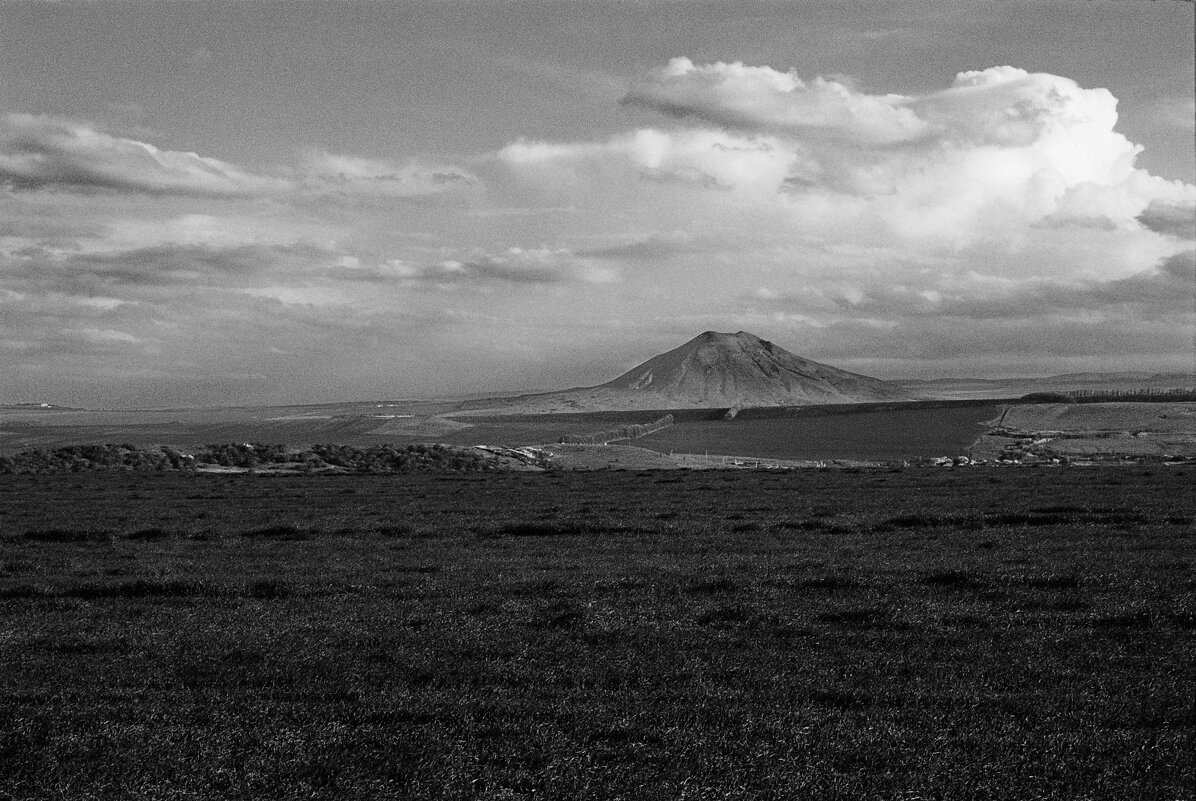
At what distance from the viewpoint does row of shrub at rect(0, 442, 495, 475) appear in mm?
75312

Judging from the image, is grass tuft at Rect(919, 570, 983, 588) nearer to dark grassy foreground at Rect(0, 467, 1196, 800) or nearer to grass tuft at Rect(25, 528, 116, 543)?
dark grassy foreground at Rect(0, 467, 1196, 800)

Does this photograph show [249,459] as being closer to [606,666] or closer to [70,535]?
[70,535]

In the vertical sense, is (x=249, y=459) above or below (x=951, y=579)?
below

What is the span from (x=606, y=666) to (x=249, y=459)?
71931 millimetres

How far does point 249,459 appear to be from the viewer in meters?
80.3

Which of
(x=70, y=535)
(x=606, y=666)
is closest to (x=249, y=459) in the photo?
(x=70, y=535)

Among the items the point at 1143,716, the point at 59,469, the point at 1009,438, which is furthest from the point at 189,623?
the point at 1009,438

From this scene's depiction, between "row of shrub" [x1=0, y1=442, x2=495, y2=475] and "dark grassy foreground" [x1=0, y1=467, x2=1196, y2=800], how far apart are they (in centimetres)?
4801

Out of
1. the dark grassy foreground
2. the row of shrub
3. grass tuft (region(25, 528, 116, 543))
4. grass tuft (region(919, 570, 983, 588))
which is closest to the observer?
the dark grassy foreground

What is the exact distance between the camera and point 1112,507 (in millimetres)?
35750

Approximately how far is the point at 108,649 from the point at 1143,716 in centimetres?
1374

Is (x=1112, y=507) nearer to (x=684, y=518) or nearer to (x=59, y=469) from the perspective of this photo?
(x=684, y=518)

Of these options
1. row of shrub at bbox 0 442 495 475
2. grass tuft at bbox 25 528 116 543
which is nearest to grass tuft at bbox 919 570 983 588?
grass tuft at bbox 25 528 116 543

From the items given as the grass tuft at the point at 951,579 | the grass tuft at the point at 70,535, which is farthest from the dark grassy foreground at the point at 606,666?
the grass tuft at the point at 70,535
